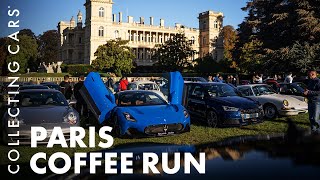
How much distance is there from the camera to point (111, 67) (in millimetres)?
61719

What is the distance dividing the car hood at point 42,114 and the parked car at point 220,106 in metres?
4.61

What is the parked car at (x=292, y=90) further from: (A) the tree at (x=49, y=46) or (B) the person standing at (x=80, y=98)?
(A) the tree at (x=49, y=46)

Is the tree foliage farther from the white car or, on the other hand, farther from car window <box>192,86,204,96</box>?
car window <box>192,86,204,96</box>

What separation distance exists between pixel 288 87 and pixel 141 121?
28.4 ft

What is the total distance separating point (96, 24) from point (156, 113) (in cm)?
7504

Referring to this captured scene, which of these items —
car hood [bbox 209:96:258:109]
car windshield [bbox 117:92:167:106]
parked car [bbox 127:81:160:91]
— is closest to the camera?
car windshield [bbox 117:92:167:106]

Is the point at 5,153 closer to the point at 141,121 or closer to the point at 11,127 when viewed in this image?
the point at 11,127

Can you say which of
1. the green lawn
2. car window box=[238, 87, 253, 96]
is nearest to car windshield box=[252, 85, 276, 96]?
car window box=[238, 87, 253, 96]

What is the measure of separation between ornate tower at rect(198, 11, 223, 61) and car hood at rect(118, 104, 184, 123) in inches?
3390

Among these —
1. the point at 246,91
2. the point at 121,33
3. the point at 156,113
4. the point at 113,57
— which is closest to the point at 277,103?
the point at 246,91

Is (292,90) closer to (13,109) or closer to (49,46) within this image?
(13,109)

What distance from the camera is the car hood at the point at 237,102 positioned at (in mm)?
10883

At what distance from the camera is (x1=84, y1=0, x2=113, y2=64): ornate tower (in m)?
80.2

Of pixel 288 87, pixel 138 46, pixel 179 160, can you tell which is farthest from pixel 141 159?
pixel 138 46
